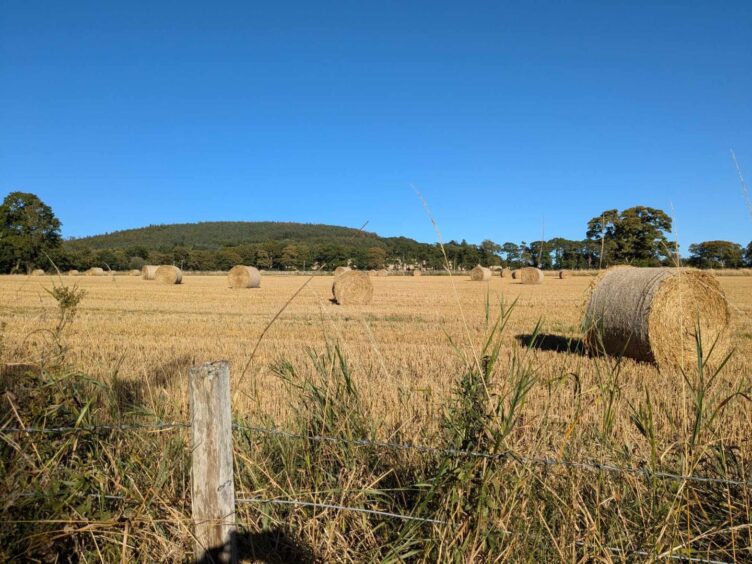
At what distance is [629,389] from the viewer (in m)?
6.14

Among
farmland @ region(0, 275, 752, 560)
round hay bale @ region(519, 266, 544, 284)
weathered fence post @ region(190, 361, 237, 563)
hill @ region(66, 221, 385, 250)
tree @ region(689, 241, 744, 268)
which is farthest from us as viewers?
hill @ region(66, 221, 385, 250)

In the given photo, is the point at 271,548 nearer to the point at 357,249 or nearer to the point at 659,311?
the point at 659,311

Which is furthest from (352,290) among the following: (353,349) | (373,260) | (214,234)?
(214,234)

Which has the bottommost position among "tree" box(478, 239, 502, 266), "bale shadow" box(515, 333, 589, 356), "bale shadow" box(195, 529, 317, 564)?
"bale shadow" box(195, 529, 317, 564)

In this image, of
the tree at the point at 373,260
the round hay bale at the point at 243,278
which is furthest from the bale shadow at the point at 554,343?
the round hay bale at the point at 243,278

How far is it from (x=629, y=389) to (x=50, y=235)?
63780 mm

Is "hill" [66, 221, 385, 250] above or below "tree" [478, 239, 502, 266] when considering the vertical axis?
above

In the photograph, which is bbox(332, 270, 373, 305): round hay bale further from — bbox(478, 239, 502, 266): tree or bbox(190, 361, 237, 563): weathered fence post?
bbox(190, 361, 237, 563): weathered fence post

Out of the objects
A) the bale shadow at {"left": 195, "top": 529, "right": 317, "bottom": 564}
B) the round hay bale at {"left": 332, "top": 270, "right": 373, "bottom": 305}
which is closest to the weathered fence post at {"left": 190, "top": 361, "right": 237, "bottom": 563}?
the bale shadow at {"left": 195, "top": 529, "right": 317, "bottom": 564}

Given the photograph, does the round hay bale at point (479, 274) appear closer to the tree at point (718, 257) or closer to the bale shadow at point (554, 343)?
the bale shadow at point (554, 343)

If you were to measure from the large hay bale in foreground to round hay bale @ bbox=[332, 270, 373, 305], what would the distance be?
13.0 metres

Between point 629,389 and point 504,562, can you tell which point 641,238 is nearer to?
point 629,389

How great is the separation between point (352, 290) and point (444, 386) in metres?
15.3

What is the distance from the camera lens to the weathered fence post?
2471 mm
